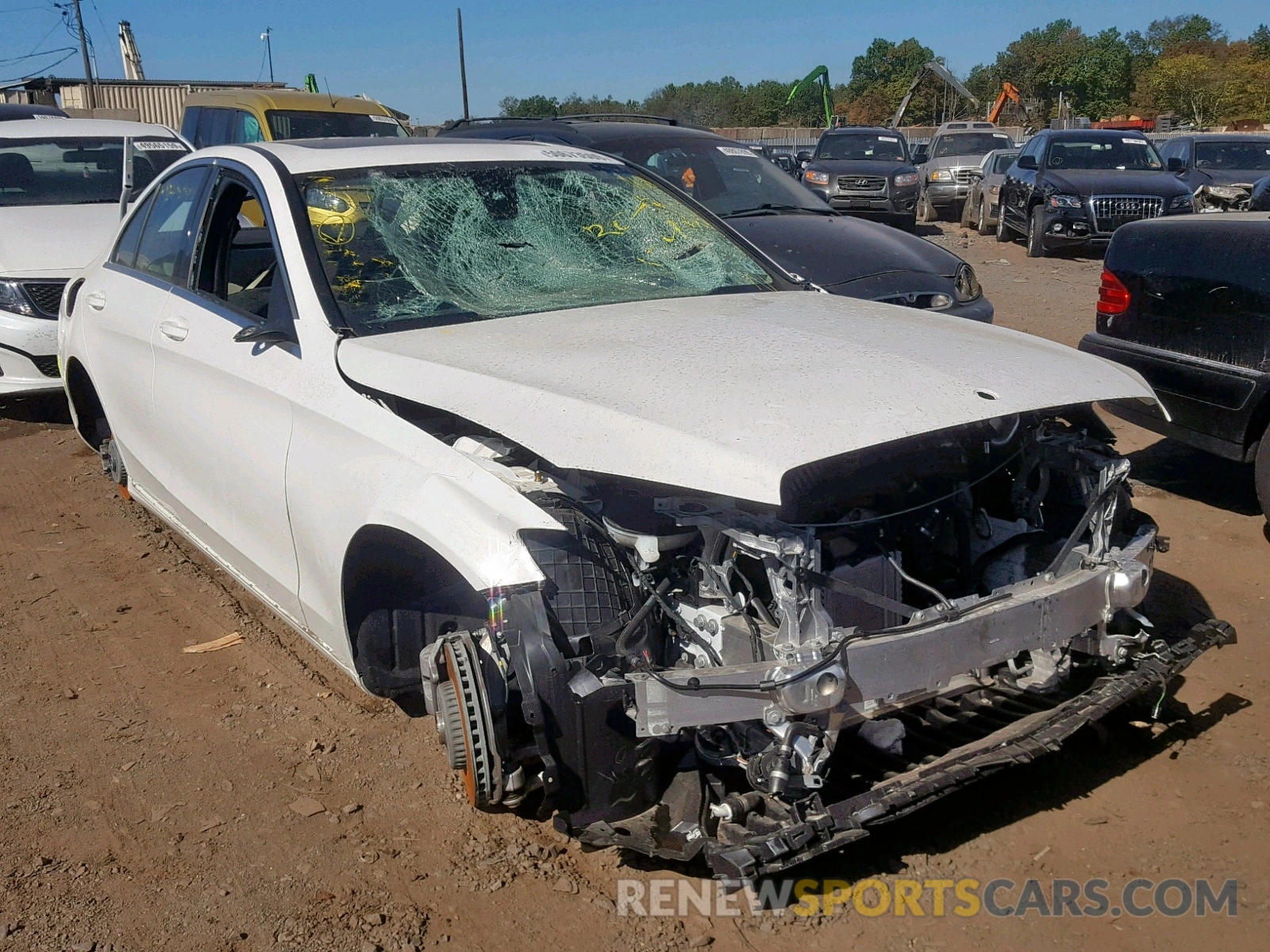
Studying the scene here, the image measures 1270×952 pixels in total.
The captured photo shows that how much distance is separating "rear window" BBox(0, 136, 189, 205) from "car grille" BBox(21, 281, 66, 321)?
46.4 inches

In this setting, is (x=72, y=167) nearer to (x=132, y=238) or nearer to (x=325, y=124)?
(x=325, y=124)

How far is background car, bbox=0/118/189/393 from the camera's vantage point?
7.07m

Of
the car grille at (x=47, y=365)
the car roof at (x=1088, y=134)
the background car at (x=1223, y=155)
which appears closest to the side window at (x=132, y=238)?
the car grille at (x=47, y=365)

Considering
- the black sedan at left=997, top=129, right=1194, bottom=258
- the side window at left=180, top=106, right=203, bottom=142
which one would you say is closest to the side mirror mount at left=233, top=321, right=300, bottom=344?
the side window at left=180, top=106, right=203, bottom=142

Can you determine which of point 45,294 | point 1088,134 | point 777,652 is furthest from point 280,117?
point 777,652

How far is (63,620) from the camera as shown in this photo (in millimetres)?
4457

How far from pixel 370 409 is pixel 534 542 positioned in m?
0.72

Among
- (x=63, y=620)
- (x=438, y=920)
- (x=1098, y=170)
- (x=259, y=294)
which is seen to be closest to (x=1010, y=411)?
(x=438, y=920)

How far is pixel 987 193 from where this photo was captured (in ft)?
59.1

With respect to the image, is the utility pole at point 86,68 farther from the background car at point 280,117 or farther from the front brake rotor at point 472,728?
the front brake rotor at point 472,728

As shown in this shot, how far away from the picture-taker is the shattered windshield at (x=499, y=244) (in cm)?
350

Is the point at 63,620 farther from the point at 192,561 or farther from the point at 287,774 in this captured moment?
the point at 287,774

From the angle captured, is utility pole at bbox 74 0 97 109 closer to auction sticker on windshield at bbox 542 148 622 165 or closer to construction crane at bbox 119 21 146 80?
construction crane at bbox 119 21 146 80

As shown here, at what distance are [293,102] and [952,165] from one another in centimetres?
1323
